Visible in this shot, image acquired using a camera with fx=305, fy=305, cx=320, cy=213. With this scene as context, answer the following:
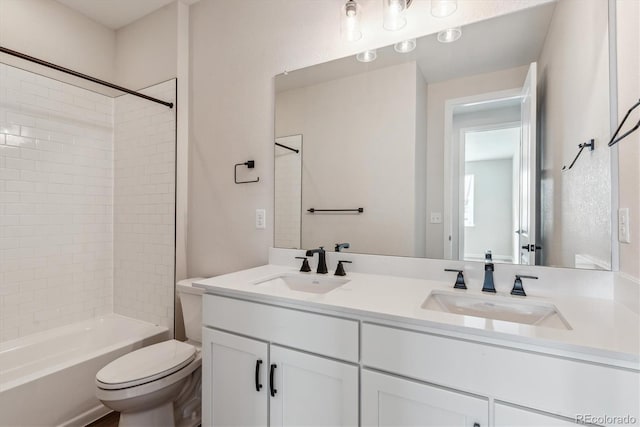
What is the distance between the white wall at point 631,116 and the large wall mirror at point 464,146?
58 mm

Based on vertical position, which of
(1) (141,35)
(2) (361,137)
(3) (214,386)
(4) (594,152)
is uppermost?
(1) (141,35)

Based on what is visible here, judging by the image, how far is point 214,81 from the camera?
6.94 feet

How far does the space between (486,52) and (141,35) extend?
256cm

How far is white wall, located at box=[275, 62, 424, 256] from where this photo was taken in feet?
4.95

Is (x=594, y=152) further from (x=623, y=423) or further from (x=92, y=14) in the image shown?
(x=92, y=14)

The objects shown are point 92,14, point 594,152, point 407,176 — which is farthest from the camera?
point 92,14

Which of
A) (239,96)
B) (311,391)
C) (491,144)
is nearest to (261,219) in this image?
(239,96)

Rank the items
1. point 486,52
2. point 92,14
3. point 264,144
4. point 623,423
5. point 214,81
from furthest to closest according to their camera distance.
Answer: point 92,14 → point 214,81 → point 264,144 → point 486,52 → point 623,423

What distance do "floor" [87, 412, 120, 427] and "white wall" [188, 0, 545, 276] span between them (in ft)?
3.12

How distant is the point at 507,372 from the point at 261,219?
146 cm

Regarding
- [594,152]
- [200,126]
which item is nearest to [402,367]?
[594,152]

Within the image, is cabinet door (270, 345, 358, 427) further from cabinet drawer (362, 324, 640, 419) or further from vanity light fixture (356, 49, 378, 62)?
vanity light fixture (356, 49, 378, 62)

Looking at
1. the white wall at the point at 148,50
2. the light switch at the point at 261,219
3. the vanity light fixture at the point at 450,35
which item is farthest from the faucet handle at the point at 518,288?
the white wall at the point at 148,50

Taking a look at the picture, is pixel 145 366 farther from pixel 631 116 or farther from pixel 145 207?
Answer: pixel 631 116
